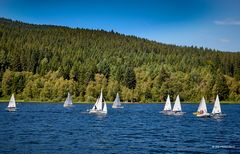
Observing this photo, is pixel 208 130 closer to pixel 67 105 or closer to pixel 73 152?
pixel 73 152

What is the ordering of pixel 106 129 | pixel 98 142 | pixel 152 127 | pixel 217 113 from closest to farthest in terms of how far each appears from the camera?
pixel 98 142 → pixel 106 129 → pixel 152 127 → pixel 217 113

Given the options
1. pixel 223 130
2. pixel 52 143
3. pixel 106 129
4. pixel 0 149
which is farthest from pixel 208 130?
pixel 0 149

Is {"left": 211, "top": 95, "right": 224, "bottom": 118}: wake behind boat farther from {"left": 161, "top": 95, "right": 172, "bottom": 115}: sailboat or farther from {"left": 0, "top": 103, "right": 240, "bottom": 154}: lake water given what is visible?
{"left": 0, "top": 103, "right": 240, "bottom": 154}: lake water

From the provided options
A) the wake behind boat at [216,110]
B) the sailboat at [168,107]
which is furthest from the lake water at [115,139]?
the sailboat at [168,107]

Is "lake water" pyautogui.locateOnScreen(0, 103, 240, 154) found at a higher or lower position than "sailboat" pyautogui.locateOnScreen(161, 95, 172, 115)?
lower

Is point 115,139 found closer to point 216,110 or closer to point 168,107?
point 216,110

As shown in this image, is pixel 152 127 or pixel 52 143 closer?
pixel 52 143

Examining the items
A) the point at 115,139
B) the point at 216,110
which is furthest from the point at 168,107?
the point at 115,139

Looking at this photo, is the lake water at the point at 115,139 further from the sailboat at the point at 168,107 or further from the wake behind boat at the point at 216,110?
the sailboat at the point at 168,107

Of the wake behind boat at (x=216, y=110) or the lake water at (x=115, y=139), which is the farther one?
the wake behind boat at (x=216, y=110)

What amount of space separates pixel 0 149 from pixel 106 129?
36697mm

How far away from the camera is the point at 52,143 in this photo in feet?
236

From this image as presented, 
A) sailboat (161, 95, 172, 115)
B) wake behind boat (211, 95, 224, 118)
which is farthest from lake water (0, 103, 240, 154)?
sailboat (161, 95, 172, 115)

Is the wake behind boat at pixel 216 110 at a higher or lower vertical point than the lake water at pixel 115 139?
higher
